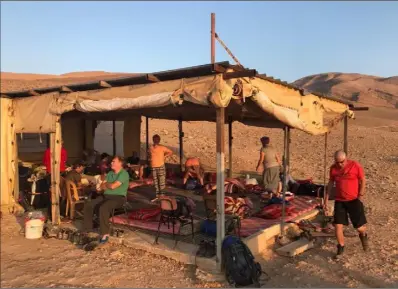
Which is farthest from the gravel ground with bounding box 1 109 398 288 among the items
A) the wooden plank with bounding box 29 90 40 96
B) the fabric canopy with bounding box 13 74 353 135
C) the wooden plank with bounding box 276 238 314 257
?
the wooden plank with bounding box 29 90 40 96

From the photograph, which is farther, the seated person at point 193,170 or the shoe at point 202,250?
the seated person at point 193,170

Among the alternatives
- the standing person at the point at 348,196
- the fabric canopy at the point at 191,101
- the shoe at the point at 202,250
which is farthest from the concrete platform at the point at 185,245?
the fabric canopy at the point at 191,101

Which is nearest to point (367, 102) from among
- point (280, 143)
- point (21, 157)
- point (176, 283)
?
point (280, 143)

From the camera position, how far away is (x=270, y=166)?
9172 millimetres

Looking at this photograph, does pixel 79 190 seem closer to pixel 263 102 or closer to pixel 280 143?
pixel 263 102

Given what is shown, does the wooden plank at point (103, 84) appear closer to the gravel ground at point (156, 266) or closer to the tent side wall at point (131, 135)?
the gravel ground at point (156, 266)

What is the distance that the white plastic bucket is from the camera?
686 centimetres

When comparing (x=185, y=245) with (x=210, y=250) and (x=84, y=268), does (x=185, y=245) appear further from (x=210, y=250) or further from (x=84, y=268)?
(x=84, y=268)

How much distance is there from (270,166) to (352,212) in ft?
10.6

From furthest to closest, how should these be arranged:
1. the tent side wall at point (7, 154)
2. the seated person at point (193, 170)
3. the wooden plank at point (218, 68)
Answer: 1. the seated person at point (193, 170)
2. the tent side wall at point (7, 154)
3. the wooden plank at point (218, 68)

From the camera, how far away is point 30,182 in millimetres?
9023

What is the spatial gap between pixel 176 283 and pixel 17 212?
4992 millimetres

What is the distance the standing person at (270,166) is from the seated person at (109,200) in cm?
356

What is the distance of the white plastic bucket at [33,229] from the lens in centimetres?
686
